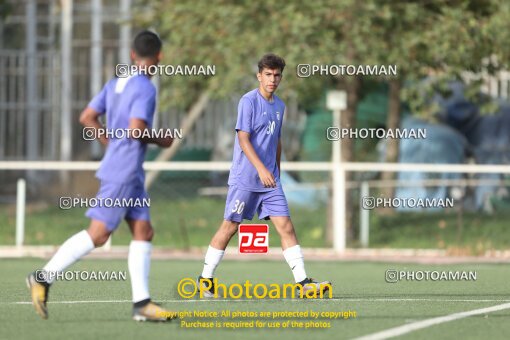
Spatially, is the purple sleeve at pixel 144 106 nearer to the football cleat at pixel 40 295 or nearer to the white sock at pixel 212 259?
the football cleat at pixel 40 295

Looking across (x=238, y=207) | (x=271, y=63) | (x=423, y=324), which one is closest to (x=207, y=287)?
(x=238, y=207)

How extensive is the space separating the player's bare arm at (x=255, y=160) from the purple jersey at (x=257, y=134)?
0.20 feet

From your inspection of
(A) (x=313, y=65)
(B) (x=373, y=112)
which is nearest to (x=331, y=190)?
(A) (x=313, y=65)

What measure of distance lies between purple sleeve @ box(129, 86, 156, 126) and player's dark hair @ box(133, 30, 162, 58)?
24cm

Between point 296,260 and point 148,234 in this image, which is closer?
point 148,234

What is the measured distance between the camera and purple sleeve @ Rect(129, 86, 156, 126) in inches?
368

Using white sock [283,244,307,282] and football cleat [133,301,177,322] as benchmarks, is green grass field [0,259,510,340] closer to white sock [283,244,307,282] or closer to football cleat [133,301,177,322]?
football cleat [133,301,177,322]

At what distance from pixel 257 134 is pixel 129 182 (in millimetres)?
2321

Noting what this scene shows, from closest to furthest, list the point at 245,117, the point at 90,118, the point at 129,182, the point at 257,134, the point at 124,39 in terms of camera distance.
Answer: the point at 129,182 → the point at 90,118 → the point at 245,117 → the point at 257,134 → the point at 124,39

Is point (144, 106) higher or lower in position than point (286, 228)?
higher

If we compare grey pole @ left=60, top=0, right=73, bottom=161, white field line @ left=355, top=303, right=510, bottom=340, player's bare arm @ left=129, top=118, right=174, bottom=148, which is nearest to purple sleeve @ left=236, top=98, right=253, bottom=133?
player's bare arm @ left=129, top=118, right=174, bottom=148

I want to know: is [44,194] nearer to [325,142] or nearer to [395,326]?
[325,142]

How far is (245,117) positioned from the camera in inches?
450

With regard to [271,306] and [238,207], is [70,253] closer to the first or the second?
[271,306]
